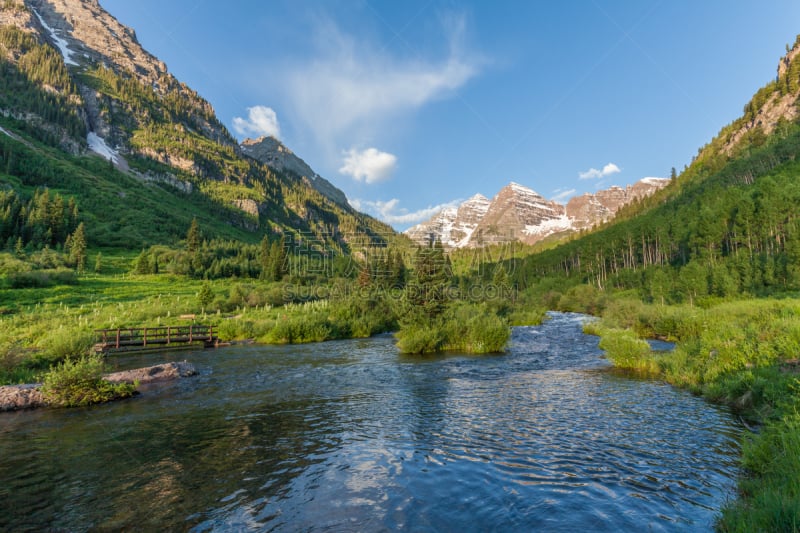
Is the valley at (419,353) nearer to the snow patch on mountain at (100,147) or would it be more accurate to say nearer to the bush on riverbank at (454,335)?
the bush on riverbank at (454,335)

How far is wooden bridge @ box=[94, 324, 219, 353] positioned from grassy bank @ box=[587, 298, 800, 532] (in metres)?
36.6

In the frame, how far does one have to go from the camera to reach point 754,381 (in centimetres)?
1235

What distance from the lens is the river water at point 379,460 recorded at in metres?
6.81

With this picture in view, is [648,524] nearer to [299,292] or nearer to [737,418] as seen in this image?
[737,418]

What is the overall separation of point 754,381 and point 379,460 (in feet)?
42.2

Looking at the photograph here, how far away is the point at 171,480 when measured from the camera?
8398mm

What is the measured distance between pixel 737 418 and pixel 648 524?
8143 mm

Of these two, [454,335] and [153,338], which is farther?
[153,338]

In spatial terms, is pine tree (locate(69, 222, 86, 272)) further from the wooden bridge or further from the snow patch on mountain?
the snow patch on mountain

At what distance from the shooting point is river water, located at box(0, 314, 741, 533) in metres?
6.81

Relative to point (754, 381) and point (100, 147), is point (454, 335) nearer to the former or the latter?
point (754, 381)

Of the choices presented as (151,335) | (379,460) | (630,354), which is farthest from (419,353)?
(151,335)

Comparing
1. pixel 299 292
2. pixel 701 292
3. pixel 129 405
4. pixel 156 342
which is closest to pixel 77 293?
pixel 156 342

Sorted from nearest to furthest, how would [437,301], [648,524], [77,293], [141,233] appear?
[648,524]
[437,301]
[77,293]
[141,233]
